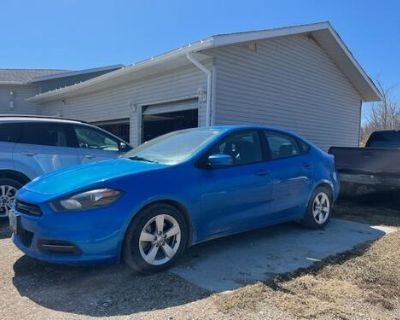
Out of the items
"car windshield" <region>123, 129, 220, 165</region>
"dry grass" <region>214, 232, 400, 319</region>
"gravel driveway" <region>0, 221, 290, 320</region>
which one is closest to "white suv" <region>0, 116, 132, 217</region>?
"car windshield" <region>123, 129, 220, 165</region>

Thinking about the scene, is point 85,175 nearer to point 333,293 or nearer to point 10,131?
point 333,293

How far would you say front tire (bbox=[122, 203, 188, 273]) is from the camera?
4.45 metres

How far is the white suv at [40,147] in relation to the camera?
23.7ft

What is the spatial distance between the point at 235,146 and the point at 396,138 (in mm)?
6906

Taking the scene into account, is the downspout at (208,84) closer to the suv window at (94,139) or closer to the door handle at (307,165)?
the suv window at (94,139)

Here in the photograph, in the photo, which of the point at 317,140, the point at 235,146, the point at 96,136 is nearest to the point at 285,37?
the point at 317,140

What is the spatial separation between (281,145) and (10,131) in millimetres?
4465

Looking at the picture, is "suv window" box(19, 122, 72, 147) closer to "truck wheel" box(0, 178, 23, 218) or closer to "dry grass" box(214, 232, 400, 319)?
"truck wheel" box(0, 178, 23, 218)

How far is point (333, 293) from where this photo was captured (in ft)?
13.9

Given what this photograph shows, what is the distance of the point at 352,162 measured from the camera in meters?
9.01

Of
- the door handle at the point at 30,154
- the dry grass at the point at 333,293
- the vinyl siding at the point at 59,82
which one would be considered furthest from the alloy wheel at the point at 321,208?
the vinyl siding at the point at 59,82

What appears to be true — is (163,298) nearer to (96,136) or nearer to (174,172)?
(174,172)

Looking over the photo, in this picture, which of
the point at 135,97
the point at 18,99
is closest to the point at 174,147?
the point at 135,97

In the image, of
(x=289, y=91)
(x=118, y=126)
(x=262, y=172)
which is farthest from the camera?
(x=118, y=126)
